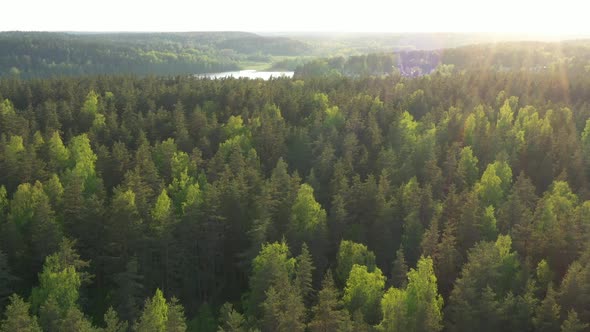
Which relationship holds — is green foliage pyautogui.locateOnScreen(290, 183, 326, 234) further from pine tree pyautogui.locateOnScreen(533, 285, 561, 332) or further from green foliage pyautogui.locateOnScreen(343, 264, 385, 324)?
pine tree pyautogui.locateOnScreen(533, 285, 561, 332)

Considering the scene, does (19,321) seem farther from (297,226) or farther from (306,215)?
(306,215)

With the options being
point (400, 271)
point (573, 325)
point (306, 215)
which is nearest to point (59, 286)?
point (306, 215)

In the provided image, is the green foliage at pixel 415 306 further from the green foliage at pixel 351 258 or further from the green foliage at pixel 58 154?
the green foliage at pixel 58 154

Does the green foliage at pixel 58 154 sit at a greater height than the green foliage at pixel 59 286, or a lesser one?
greater

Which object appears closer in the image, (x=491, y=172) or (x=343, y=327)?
(x=343, y=327)

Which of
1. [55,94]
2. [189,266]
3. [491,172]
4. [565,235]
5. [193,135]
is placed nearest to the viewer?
[565,235]

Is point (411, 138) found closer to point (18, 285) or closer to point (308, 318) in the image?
point (308, 318)

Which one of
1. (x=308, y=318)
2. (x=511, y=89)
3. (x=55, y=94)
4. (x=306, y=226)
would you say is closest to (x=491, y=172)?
(x=306, y=226)

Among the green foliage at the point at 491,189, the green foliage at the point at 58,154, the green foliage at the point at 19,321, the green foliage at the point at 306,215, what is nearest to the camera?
the green foliage at the point at 19,321

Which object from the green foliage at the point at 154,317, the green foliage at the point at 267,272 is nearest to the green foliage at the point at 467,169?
the green foliage at the point at 267,272
